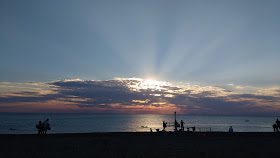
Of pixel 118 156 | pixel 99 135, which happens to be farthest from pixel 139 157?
pixel 99 135

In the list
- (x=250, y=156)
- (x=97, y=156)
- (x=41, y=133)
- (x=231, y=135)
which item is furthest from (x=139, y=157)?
(x=231, y=135)

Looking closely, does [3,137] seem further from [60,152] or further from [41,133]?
[60,152]

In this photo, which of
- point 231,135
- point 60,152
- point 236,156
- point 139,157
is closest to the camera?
point 139,157

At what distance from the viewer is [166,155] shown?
15.8 meters

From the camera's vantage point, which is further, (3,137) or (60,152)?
(3,137)

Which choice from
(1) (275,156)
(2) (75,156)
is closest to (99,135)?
(2) (75,156)

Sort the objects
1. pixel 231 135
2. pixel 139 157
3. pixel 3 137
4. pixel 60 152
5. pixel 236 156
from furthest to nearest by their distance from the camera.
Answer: pixel 231 135 → pixel 3 137 → pixel 60 152 → pixel 236 156 → pixel 139 157

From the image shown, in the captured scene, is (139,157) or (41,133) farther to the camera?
(41,133)

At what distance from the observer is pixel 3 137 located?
23.7m

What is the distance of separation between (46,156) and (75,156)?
183 centimetres

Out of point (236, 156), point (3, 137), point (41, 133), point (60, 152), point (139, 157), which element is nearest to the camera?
point (139, 157)

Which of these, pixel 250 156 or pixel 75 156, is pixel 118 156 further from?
pixel 250 156

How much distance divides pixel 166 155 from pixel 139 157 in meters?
2.26

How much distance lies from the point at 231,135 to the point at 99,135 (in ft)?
53.9
